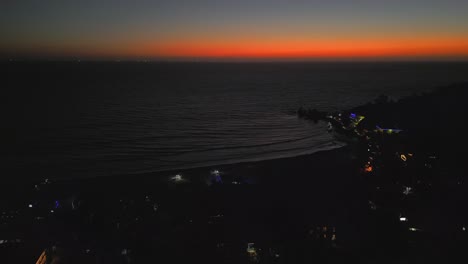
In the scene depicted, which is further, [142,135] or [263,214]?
[142,135]

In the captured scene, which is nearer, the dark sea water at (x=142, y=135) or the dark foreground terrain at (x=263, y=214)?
the dark foreground terrain at (x=263, y=214)

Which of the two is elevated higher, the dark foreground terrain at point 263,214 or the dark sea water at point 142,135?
the dark foreground terrain at point 263,214

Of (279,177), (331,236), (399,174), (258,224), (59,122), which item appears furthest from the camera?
(59,122)

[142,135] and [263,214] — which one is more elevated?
[263,214]

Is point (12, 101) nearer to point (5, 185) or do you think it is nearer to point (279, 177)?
point (5, 185)

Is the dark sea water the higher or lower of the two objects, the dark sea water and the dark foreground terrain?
the lower

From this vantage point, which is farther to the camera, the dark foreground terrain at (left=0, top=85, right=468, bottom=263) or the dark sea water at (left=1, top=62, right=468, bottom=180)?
the dark sea water at (left=1, top=62, right=468, bottom=180)

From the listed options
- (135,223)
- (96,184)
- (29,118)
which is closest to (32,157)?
(96,184)

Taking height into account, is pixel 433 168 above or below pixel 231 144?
above

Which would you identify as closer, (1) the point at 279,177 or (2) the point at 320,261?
(2) the point at 320,261

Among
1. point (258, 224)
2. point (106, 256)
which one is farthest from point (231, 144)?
point (106, 256)

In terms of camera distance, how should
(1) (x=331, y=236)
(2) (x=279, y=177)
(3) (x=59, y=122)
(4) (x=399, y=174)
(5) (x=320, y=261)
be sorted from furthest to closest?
(3) (x=59, y=122)
(2) (x=279, y=177)
(4) (x=399, y=174)
(1) (x=331, y=236)
(5) (x=320, y=261)
